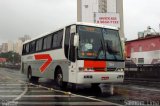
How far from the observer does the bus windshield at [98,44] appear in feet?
48.6

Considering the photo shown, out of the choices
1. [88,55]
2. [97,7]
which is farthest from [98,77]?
[97,7]

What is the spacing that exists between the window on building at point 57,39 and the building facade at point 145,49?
31.5 metres

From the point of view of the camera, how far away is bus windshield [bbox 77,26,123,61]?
48.6 feet

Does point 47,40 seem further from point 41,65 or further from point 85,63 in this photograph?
point 85,63

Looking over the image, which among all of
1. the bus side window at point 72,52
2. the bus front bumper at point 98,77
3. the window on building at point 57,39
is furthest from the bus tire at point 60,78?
the bus front bumper at point 98,77

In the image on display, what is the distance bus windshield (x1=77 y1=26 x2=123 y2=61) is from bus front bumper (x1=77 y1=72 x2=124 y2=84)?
2.26 ft

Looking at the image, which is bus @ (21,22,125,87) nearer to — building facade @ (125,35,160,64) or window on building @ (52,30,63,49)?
window on building @ (52,30,63,49)

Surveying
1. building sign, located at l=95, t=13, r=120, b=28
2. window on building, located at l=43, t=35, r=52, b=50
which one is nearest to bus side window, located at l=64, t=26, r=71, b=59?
window on building, located at l=43, t=35, r=52, b=50

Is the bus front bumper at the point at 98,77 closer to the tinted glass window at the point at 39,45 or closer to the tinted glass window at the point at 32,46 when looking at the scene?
the tinted glass window at the point at 39,45

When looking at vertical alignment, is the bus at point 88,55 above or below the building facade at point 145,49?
below

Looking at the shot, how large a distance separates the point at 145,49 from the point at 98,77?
47940mm

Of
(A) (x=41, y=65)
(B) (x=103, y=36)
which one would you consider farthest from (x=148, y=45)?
(B) (x=103, y=36)

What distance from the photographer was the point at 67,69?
51.8 feet

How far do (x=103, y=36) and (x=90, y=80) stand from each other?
218cm
